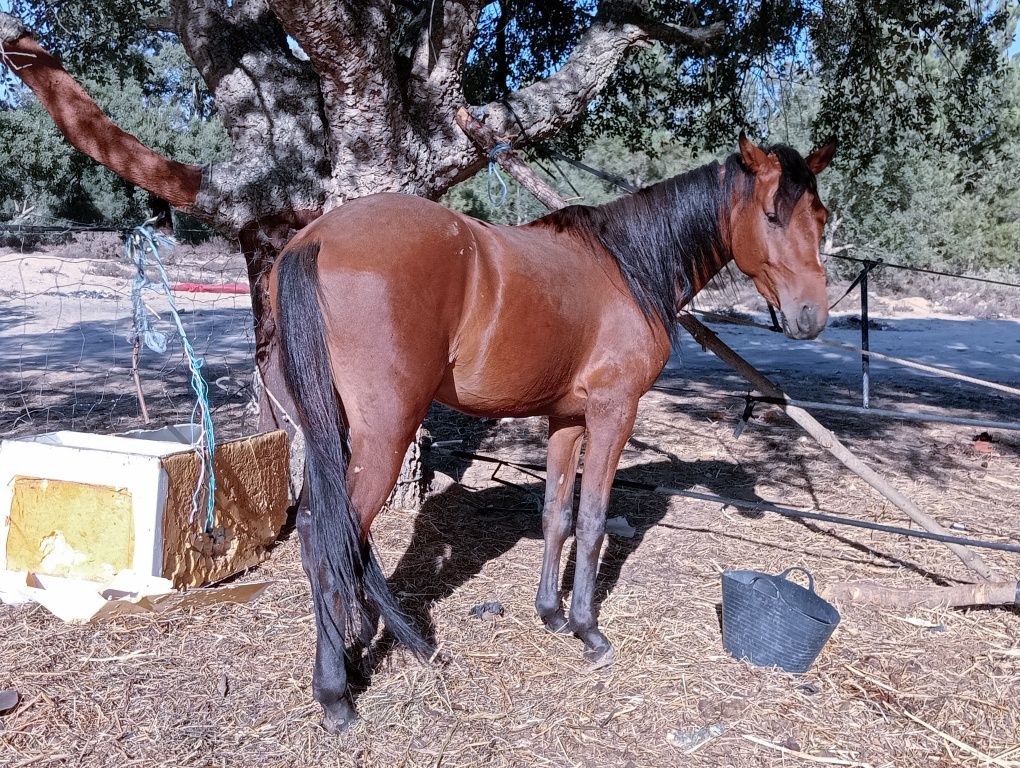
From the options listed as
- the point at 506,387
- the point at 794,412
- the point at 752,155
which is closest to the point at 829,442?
the point at 794,412

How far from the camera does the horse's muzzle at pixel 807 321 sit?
10.7 feet

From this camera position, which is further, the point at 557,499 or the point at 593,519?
the point at 557,499

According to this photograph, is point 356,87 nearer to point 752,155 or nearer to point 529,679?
point 752,155

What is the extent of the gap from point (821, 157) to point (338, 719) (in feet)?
10.1

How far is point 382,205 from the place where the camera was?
286 cm

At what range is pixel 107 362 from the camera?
985 cm

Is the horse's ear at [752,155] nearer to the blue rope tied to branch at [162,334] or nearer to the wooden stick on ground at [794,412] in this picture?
the wooden stick on ground at [794,412]

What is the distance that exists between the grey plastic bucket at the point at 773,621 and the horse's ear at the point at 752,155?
5.63 ft

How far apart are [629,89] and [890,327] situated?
1231cm

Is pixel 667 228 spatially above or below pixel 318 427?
above

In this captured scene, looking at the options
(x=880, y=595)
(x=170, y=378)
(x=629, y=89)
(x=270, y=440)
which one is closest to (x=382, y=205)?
(x=270, y=440)

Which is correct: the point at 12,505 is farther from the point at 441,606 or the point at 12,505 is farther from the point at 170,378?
the point at 170,378

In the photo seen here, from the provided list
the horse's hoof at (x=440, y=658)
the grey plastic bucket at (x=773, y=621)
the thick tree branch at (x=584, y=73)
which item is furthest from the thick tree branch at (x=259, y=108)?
the grey plastic bucket at (x=773, y=621)

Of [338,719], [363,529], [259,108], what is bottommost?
[338,719]
